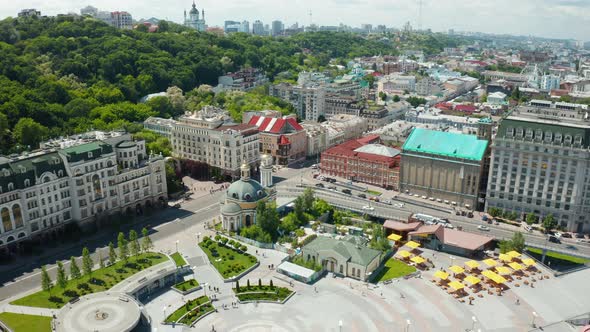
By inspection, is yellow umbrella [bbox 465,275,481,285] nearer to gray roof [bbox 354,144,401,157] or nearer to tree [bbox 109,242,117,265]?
gray roof [bbox 354,144,401,157]

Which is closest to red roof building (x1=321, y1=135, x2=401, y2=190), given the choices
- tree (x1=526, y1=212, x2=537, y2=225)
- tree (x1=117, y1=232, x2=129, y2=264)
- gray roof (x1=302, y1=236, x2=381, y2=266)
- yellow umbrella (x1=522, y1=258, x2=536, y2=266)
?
tree (x1=526, y1=212, x2=537, y2=225)

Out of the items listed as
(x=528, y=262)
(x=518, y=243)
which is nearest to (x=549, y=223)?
(x=518, y=243)

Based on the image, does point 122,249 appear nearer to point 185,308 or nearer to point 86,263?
point 86,263

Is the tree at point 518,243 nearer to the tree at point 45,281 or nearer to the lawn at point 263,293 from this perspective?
the lawn at point 263,293

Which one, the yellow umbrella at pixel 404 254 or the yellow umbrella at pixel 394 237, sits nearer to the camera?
the yellow umbrella at pixel 404 254

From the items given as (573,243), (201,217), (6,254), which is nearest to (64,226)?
(6,254)

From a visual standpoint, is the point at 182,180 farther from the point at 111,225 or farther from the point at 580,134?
the point at 580,134

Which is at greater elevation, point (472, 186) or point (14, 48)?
point (14, 48)

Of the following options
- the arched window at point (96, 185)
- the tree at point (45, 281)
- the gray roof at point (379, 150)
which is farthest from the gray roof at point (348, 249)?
the gray roof at point (379, 150)
